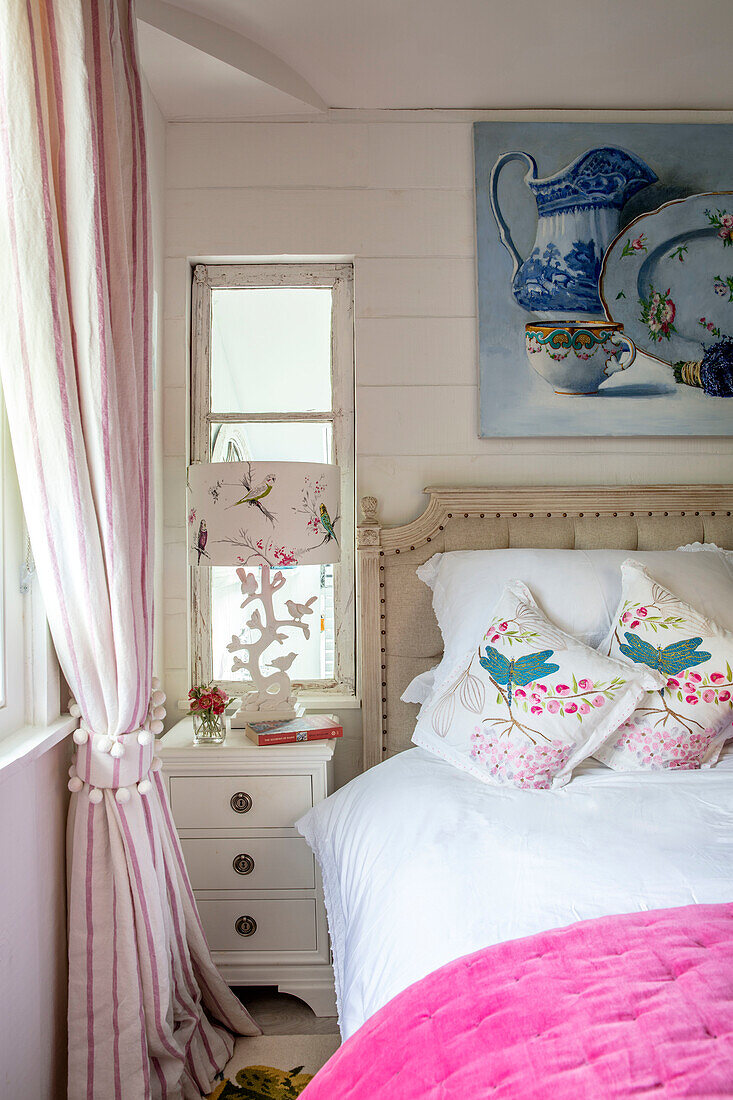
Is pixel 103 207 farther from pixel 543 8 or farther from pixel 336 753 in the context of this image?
pixel 336 753

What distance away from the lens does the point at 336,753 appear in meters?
2.39

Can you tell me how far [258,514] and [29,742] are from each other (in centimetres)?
85

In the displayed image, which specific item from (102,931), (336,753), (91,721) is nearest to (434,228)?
(336,753)

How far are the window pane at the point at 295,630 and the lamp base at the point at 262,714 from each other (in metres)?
0.30

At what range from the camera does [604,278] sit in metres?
2.44

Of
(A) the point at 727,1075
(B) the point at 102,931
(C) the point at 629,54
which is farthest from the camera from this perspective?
(C) the point at 629,54

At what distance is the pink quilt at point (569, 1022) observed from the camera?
0.76m

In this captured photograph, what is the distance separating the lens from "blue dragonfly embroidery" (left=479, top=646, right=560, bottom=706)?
1773mm

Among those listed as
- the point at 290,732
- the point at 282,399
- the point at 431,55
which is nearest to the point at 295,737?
the point at 290,732

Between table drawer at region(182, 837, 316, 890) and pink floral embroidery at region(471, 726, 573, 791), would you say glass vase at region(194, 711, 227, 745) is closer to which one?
table drawer at region(182, 837, 316, 890)

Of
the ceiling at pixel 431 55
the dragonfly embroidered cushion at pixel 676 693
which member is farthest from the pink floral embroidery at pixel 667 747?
the ceiling at pixel 431 55

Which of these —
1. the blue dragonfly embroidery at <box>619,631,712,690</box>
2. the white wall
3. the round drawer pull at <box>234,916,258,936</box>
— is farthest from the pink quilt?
the round drawer pull at <box>234,916,258,936</box>

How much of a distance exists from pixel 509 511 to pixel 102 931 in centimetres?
152

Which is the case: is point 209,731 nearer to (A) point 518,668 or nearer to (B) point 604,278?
(A) point 518,668
